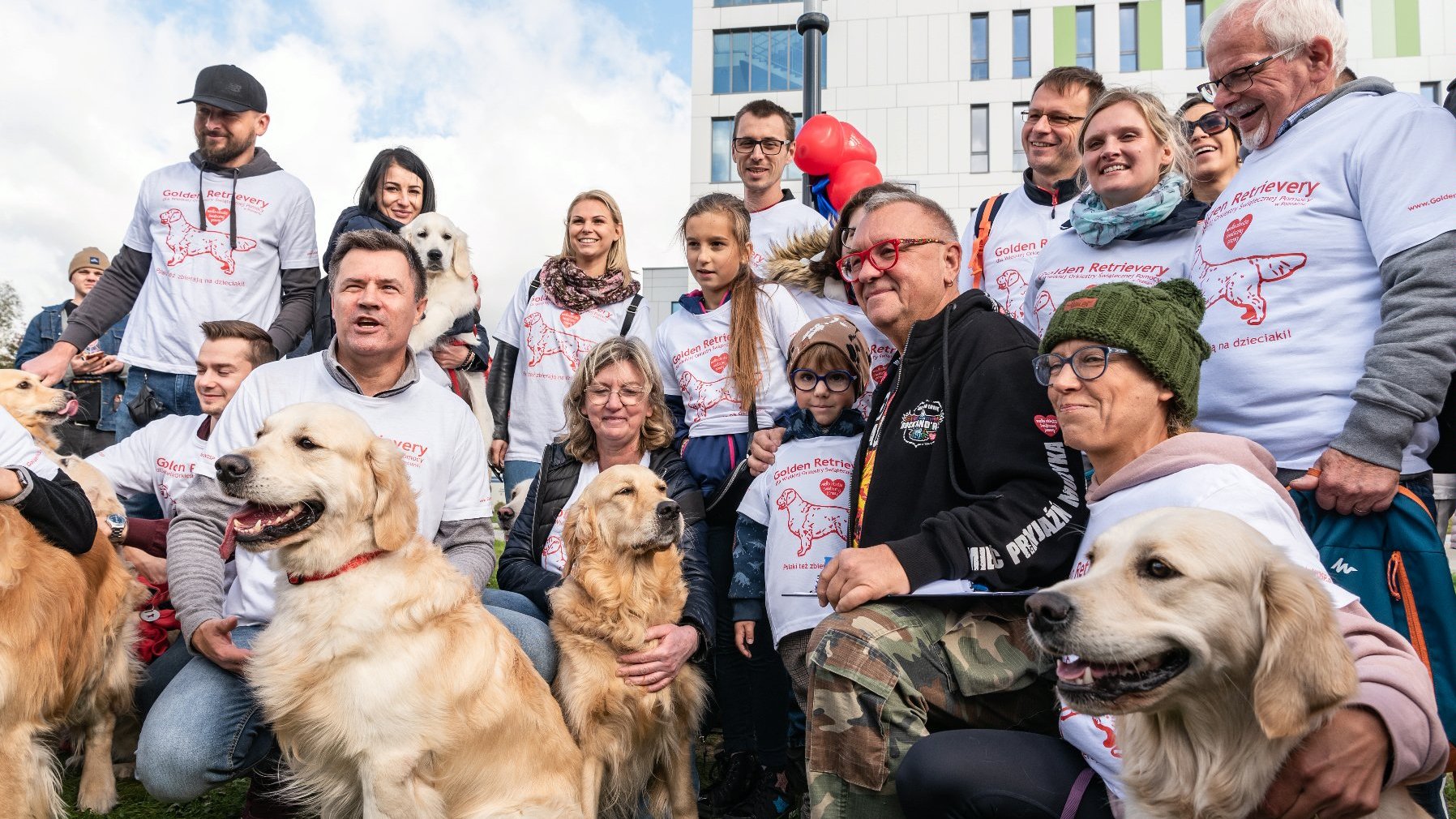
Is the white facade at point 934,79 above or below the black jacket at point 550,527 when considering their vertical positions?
above

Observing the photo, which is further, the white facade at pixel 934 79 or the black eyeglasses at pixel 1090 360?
the white facade at pixel 934 79

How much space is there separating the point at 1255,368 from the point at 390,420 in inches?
116

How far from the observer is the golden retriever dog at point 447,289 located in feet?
21.5

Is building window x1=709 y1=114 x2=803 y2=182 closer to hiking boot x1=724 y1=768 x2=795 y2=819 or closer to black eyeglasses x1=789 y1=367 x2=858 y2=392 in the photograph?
black eyeglasses x1=789 y1=367 x2=858 y2=392

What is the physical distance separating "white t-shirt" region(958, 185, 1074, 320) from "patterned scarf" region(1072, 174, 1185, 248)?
65 centimetres

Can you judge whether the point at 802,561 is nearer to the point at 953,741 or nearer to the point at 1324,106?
the point at 953,741

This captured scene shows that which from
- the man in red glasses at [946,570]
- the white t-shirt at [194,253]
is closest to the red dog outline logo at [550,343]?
the white t-shirt at [194,253]

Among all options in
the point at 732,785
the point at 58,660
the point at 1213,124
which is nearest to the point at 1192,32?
the point at 1213,124

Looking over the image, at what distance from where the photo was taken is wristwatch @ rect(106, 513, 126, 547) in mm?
4215

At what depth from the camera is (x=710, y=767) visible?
4668 mm

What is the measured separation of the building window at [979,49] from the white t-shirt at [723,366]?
24559mm

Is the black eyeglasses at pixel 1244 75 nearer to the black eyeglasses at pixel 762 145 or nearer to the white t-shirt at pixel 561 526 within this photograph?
the white t-shirt at pixel 561 526

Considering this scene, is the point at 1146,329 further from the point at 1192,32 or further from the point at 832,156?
the point at 1192,32

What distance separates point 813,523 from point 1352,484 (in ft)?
5.55
